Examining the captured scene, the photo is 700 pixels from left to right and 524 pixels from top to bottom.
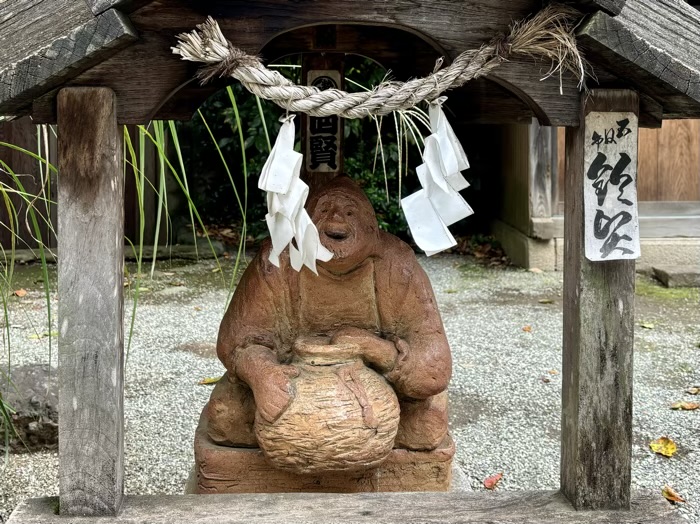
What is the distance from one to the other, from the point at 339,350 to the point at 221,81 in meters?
0.75

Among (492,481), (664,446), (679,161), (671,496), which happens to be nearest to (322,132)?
(492,481)

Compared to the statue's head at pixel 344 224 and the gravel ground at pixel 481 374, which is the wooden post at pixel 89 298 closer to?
the statue's head at pixel 344 224

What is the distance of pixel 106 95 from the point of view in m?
1.86

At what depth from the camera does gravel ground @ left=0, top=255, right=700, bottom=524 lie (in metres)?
3.41

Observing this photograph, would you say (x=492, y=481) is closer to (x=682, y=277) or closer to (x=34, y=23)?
(x=34, y=23)

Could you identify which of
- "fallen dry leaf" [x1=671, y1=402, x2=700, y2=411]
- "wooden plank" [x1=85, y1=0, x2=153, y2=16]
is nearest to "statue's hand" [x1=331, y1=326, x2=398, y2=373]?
"wooden plank" [x1=85, y1=0, x2=153, y2=16]

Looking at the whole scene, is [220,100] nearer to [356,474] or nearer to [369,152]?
[369,152]

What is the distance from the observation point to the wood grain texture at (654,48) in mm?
1816

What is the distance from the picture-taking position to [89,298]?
1.89 meters

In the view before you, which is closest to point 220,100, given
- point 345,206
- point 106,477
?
point 345,206

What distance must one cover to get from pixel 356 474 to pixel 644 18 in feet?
4.45

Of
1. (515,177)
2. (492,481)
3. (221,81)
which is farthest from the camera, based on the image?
(515,177)

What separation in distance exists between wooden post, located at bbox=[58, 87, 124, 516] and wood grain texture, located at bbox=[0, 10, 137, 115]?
0.10 m

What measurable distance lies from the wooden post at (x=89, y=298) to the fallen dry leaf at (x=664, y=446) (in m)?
2.45
